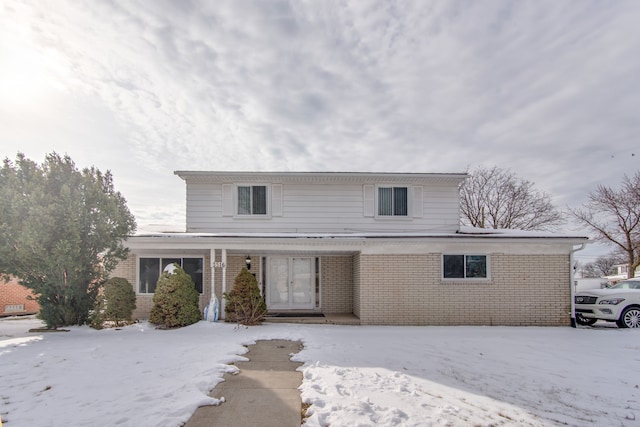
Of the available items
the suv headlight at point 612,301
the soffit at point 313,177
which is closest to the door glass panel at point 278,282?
the soffit at point 313,177

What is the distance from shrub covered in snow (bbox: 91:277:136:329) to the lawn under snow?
23.0 inches

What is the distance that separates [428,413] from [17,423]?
471 centimetres

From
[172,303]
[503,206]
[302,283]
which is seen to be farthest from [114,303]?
[503,206]

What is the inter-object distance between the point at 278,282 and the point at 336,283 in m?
2.22

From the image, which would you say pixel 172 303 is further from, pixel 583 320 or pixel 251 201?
pixel 583 320

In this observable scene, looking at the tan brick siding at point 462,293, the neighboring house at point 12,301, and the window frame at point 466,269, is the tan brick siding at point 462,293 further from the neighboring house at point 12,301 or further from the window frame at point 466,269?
the neighboring house at point 12,301

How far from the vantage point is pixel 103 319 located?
10258 mm

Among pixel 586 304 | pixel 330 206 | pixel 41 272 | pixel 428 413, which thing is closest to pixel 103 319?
pixel 41 272

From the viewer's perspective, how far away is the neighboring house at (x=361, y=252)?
11734 millimetres

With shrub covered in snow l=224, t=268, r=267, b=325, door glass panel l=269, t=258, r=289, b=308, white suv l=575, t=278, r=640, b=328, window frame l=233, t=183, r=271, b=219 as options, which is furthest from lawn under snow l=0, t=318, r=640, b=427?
window frame l=233, t=183, r=271, b=219

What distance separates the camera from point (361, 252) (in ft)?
38.8

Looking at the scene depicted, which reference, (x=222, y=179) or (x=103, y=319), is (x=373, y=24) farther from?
(x=103, y=319)

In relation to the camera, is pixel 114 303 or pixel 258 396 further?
pixel 114 303

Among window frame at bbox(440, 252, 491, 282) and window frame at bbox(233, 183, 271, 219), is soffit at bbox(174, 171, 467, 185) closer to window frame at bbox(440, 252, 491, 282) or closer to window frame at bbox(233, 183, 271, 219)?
window frame at bbox(233, 183, 271, 219)
